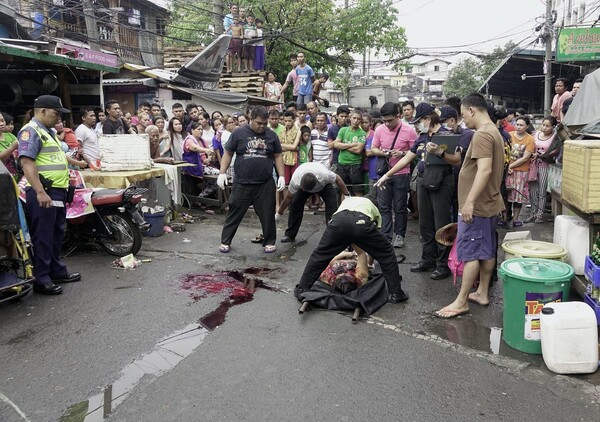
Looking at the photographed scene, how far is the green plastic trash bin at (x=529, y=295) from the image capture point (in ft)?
12.9

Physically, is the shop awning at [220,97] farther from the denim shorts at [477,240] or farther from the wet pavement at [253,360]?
the denim shorts at [477,240]

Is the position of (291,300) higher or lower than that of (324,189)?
lower

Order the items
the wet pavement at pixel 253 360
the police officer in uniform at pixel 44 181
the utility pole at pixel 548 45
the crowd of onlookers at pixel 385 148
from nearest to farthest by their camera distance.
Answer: the wet pavement at pixel 253 360
the police officer in uniform at pixel 44 181
the crowd of onlookers at pixel 385 148
the utility pole at pixel 548 45

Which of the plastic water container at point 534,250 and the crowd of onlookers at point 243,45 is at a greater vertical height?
the crowd of onlookers at point 243,45

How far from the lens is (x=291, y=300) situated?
17.4ft

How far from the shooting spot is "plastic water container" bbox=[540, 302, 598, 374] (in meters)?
3.64

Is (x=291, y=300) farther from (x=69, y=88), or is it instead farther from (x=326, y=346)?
(x=69, y=88)

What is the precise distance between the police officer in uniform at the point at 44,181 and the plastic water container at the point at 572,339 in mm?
4759

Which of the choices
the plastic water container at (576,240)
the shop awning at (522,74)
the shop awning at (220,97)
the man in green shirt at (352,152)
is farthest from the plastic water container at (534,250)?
the shop awning at (522,74)

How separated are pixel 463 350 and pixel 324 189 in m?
3.32

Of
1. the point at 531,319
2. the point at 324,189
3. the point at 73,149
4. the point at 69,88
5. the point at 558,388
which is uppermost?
the point at 69,88

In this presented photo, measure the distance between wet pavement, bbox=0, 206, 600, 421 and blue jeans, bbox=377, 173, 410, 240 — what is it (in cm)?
130

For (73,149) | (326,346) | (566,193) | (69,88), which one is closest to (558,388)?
(326,346)

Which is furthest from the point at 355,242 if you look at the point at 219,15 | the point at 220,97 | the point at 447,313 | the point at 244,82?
the point at 219,15
